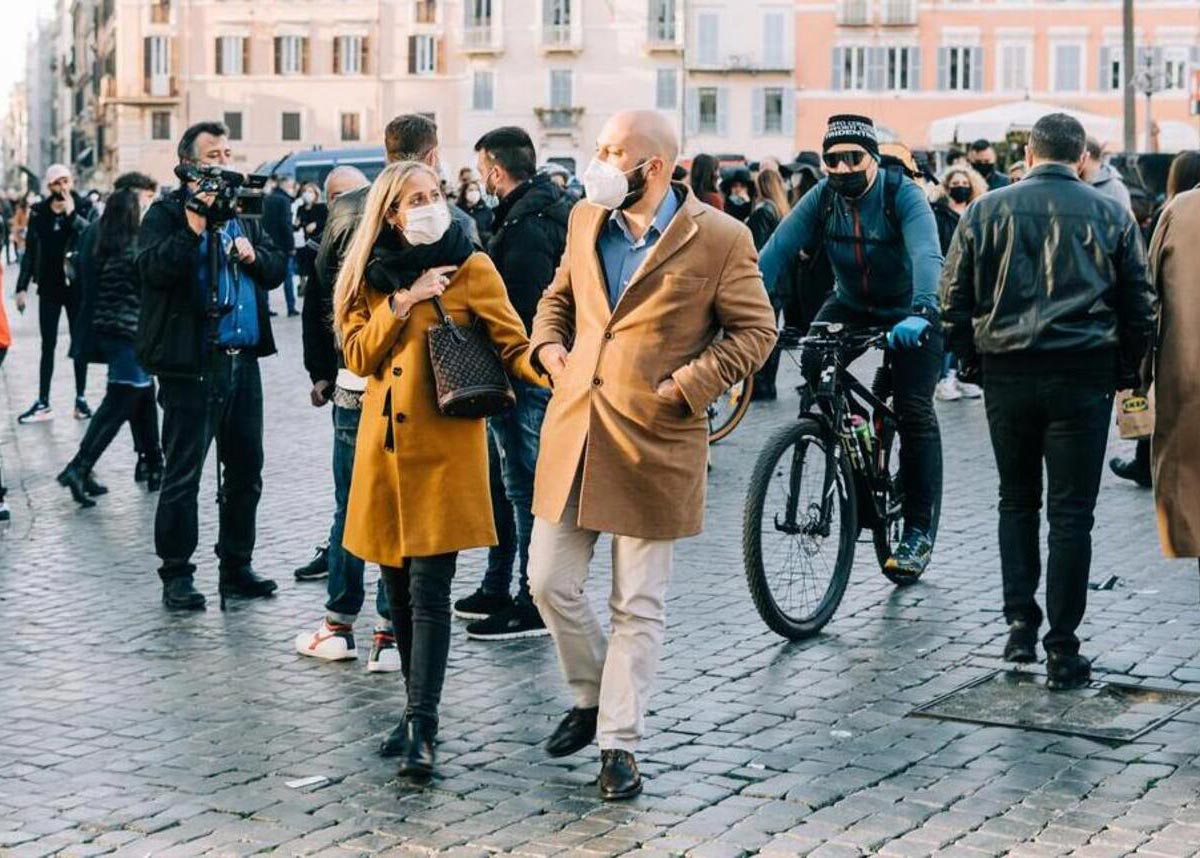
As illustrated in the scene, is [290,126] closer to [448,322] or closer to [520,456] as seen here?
[520,456]

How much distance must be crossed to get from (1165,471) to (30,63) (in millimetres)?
203221

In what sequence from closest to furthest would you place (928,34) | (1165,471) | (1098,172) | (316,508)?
(1165,471) < (316,508) < (1098,172) < (928,34)

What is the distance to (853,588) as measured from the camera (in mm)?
9062

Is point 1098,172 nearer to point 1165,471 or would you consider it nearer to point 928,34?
point 1165,471

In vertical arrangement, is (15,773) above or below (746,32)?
below

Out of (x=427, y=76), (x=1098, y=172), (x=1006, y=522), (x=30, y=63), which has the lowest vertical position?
(x=1006, y=522)

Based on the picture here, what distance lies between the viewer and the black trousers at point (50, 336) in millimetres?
16000

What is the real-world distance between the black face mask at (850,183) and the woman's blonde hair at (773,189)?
7436 mm

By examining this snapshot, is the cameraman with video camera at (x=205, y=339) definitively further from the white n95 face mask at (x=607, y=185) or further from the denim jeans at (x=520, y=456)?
the white n95 face mask at (x=607, y=185)

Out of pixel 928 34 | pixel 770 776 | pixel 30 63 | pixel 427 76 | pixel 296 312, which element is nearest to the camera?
pixel 770 776

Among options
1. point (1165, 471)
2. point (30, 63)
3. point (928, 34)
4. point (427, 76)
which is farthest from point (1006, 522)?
point (30, 63)

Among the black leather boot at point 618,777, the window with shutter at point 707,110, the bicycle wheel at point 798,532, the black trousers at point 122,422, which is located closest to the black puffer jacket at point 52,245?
the black trousers at point 122,422

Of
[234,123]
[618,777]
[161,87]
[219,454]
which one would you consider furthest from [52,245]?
[161,87]

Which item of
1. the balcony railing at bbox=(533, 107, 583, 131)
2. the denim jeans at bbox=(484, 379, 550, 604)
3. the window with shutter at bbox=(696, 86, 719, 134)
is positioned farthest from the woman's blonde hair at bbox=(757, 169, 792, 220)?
the balcony railing at bbox=(533, 107, 583, 131)
